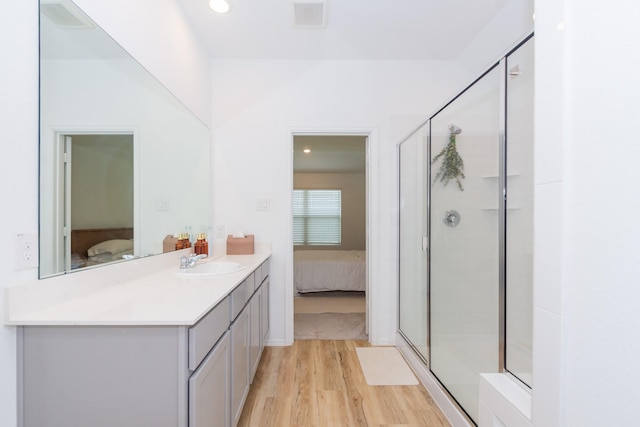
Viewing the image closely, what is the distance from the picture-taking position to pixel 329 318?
3.52 m

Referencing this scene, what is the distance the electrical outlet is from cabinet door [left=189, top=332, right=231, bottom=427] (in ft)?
2.21

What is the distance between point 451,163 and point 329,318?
2.20m

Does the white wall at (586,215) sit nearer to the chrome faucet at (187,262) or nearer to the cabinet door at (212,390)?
the cabinet door at (212,390)

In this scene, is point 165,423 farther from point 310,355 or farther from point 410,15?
point 410,15

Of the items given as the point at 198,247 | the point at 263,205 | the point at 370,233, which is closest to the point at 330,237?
the point at 370,233

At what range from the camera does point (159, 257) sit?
6.28 feet

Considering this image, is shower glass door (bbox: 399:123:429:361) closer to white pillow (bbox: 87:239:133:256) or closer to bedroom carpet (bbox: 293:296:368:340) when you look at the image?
bedroom carpet (bbox: 293:296:368:340)

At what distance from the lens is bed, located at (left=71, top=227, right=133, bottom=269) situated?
4.09 ft

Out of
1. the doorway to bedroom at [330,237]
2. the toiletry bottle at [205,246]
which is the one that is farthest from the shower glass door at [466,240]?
the toiletry bottle at [205,246]

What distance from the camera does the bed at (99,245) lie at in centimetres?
125

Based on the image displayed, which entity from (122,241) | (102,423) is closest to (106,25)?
(122,241)

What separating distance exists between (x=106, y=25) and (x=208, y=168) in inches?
56.9

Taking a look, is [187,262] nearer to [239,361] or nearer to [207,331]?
[239,361]

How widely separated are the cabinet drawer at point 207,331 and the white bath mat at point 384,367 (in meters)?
1.37
